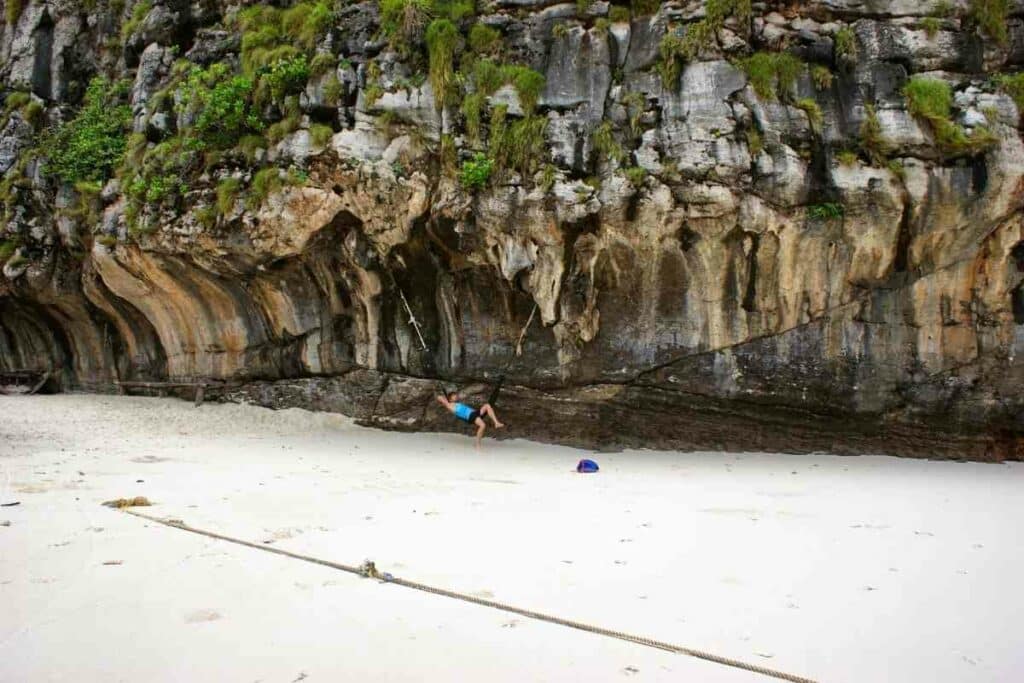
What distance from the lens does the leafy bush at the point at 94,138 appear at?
12602 mm

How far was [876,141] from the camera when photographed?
28.3ft

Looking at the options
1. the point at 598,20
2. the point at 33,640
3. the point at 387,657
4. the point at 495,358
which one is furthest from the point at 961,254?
the point at 33,640

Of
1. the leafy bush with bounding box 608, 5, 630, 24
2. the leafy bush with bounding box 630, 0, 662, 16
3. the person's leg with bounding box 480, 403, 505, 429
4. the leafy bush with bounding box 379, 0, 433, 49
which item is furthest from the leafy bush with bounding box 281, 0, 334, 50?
the person's leg with bounding box 480, 403, 505, 429

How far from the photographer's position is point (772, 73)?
29.6ft

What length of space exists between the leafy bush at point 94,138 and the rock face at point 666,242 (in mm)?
1886

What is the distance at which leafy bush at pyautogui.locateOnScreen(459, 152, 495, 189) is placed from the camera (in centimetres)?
940

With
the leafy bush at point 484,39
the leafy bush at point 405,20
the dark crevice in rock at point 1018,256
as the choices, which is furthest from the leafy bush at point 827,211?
the leafy bush at point 405,20

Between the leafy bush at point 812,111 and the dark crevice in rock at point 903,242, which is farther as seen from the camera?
the leafy bush at point 812,111

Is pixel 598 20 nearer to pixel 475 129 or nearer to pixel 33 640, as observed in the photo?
pixel 475 129

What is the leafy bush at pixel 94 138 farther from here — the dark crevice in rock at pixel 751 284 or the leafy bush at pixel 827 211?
the leafy bush at pixel 827 211

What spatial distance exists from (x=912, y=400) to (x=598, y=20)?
6.54 meters

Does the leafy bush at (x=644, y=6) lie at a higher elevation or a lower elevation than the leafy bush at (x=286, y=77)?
higher

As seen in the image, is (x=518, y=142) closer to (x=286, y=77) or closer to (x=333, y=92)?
(x=333, y=92)

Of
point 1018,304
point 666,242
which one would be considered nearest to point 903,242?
point 1018,304
